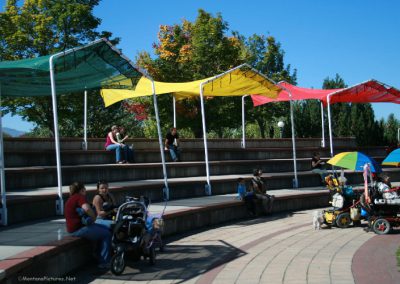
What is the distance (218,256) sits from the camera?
958 cm

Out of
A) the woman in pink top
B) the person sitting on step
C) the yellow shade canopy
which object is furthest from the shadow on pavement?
the woman in pink top

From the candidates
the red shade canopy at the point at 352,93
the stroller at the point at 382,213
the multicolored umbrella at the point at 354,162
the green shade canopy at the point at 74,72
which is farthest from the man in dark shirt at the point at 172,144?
the stroller at the point at 382,213

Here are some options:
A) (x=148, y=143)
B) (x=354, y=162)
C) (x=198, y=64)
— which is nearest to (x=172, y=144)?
(x=148, y=143)

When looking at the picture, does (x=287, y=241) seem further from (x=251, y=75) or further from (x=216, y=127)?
(x=216, y=127)

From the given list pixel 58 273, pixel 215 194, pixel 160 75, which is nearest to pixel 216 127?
pixel 160 75

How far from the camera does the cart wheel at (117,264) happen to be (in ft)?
25.8

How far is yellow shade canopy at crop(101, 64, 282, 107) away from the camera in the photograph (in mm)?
16062

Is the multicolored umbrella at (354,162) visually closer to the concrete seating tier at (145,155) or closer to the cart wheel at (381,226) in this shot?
the cart wheel at (381,226)

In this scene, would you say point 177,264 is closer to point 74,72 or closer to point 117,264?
point 117,264

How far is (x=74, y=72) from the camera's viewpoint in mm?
12039

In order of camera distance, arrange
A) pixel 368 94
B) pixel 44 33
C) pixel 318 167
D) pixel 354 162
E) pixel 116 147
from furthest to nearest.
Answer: pixel 44 33 → pixel 368 94 → pixel 318 167 → pixel 116 147 → pixel 354 162

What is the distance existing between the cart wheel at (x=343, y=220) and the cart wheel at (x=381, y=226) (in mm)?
1093

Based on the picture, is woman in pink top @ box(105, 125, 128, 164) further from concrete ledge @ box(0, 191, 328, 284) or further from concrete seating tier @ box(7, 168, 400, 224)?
concrete ledge @ box(0, 191, 328, 284)

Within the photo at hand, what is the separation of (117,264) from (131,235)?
0.63 metres
